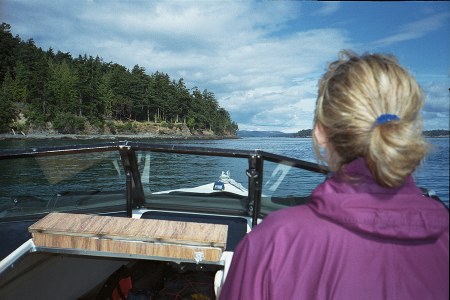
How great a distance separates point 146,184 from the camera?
11.0 ft

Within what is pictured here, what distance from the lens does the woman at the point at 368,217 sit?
825 mm

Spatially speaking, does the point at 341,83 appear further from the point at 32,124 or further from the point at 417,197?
the point at 32,124

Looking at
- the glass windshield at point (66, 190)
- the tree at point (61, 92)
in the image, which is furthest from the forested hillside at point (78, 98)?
the glass windshield at point (66, 190)

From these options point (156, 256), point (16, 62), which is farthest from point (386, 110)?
point (16, 62)

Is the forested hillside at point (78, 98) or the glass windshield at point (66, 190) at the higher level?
the forested hillside at point (78, 98)

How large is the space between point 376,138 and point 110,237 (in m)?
1.91

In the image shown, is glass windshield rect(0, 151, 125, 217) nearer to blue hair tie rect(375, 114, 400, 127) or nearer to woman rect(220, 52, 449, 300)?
woman rect(220, 52, 449, 300)

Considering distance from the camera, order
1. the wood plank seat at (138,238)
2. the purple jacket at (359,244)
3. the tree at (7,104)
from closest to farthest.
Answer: the purple jacket at (359,244) → the wood plank seat at (138,238) → the tree at (7,104)

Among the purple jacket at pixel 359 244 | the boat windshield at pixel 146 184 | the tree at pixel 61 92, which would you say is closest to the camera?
the purple jacket at pixel 359 244

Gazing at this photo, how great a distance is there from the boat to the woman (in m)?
1.34

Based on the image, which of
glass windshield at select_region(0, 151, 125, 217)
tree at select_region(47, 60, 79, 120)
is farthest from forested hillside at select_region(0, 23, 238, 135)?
→ glass windshield at select_region(0, 151, 125, 217)

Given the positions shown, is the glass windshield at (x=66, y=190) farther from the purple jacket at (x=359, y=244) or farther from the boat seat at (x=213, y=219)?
the purple jacket at (x=359, y=244)

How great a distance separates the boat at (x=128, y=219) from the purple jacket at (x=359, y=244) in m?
1.32

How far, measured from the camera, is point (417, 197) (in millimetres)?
847
